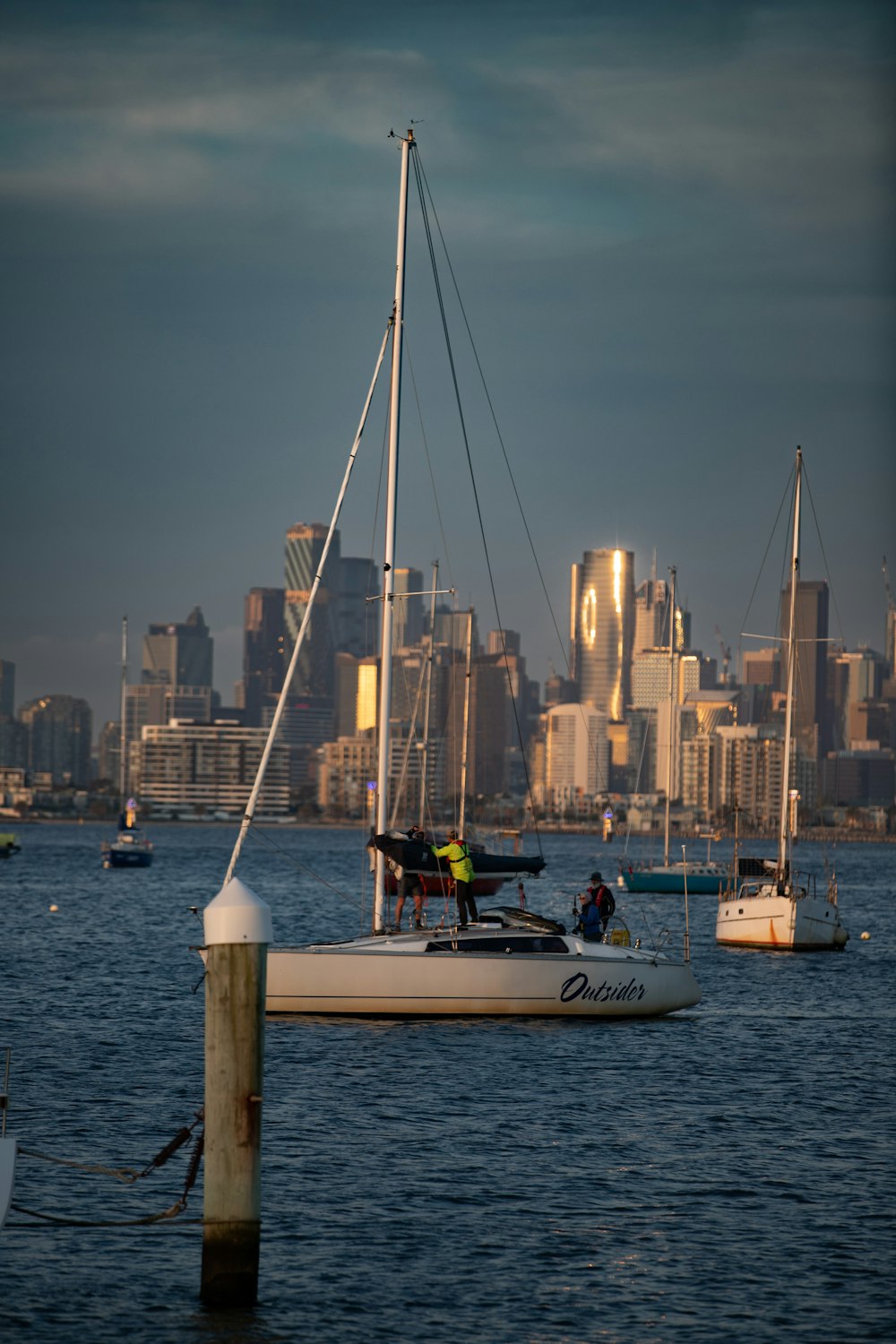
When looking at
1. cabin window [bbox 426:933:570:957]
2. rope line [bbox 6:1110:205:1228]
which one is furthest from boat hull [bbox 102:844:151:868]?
rope line [bbox 6:1110:205:1228]

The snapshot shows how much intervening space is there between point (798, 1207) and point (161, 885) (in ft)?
288

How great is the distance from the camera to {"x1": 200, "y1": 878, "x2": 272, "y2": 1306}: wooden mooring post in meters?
15.5

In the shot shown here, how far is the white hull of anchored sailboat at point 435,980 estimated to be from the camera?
104ft

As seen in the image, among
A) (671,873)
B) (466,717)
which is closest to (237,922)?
(466,717)

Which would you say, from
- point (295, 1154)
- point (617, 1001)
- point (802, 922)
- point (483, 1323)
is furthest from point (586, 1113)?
point (802, 922)

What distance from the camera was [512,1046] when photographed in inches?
1233

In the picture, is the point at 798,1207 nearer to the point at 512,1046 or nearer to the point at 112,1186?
the point at 112,1186

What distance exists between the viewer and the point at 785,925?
182 feet

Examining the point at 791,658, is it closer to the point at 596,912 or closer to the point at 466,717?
the point at 596,912

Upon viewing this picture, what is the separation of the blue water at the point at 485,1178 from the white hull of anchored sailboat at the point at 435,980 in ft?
1.80

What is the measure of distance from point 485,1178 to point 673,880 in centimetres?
7564

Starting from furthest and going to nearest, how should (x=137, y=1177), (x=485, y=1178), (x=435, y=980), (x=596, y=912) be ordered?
(x=596, y=912), (x=435, y=980), (x=485, y=1178), (x=137, y=1177)

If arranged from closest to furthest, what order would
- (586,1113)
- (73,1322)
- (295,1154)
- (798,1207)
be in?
(73,1322), (798,1207), (295,1154), (586,1113)

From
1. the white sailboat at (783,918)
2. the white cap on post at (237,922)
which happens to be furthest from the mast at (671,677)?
the white cap on post at (237,922)
